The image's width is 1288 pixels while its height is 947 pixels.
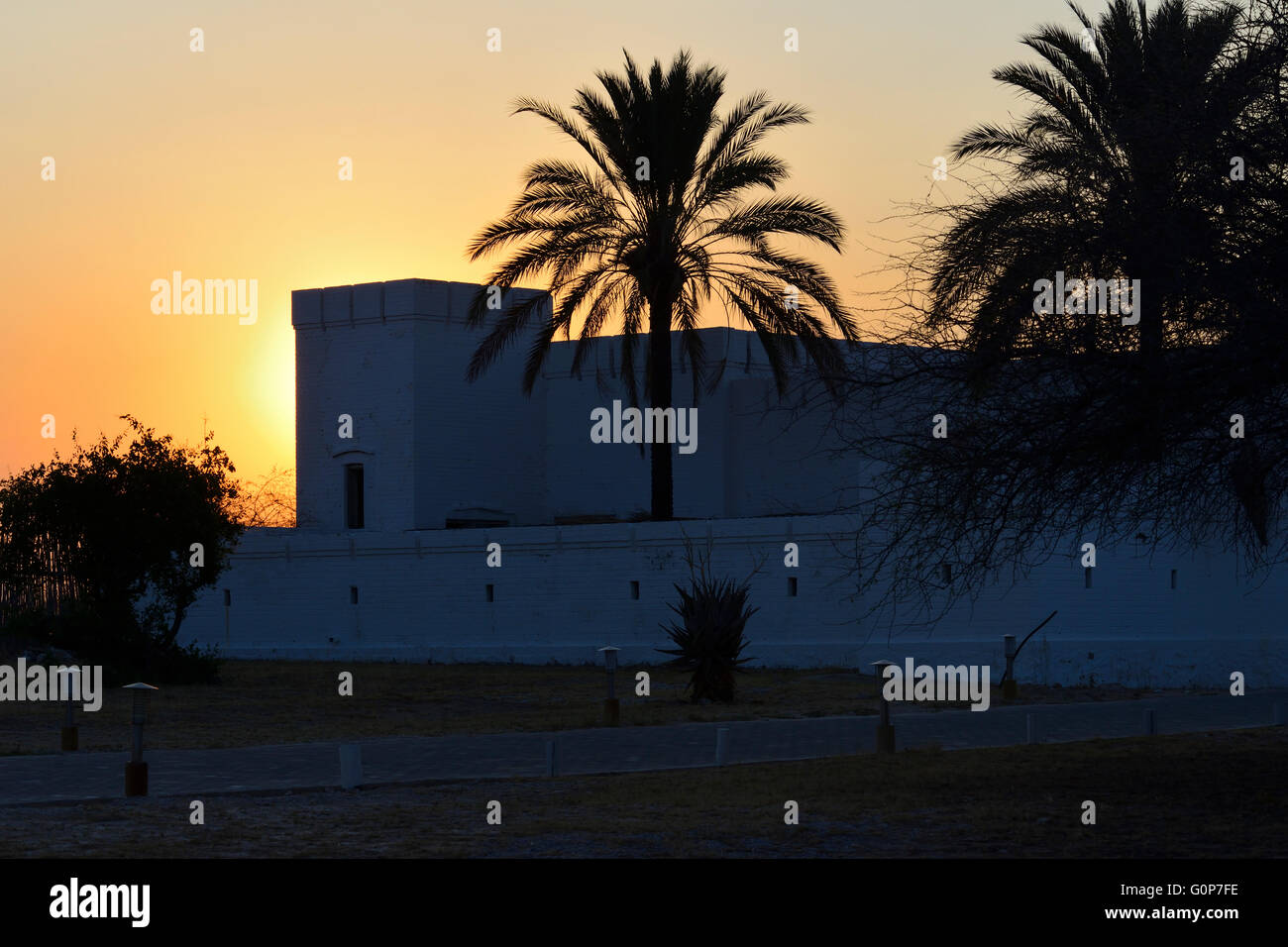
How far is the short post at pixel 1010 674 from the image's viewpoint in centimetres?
2741

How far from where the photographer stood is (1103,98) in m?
14.9

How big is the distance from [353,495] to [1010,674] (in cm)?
2322

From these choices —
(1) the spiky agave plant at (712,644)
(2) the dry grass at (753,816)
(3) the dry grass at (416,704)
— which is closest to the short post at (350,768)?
(2) the dry grass at (753,816)

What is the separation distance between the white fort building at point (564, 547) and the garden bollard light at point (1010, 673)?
1534 mm

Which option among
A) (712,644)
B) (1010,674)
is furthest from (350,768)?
(1010,674)

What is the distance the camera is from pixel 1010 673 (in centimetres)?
2819

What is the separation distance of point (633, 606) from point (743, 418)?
8.86 meters

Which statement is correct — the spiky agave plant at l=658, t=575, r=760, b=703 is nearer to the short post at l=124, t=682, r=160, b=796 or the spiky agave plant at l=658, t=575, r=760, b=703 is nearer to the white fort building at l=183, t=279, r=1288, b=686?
the white fort building at l=183, t=279, r=1288, b=686

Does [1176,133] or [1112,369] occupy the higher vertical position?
[1176,133]

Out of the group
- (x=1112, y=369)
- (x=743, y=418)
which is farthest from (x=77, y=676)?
(x=1112, y=369)

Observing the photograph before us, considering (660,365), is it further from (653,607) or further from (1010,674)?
(1010,674)

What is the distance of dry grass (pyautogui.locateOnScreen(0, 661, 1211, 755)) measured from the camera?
2205 centimetres

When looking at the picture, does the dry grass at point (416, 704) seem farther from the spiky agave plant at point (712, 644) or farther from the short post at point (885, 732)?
the short post at point (885, 732)
